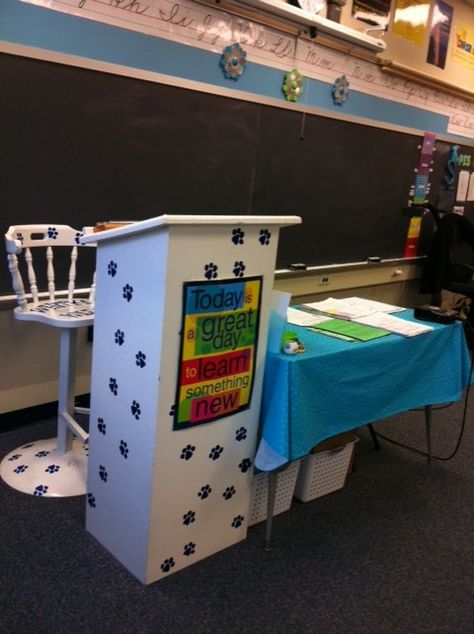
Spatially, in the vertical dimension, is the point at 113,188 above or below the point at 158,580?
above

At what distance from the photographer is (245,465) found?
5.99ft

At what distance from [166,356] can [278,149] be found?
2.13 meters

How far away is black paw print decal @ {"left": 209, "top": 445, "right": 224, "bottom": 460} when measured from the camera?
171 cm

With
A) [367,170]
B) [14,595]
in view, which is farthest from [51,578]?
[367,170]

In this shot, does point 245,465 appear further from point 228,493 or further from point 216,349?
point 216,349

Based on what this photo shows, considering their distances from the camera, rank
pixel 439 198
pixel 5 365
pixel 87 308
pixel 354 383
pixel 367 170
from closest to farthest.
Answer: pixel 354 383 → pixel 87 308 → pixel 5 365 → pixel 367 170 → pixel 439 198

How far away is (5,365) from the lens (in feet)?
8.18

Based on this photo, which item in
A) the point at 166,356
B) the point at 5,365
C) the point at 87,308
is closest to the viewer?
the point at 166,356

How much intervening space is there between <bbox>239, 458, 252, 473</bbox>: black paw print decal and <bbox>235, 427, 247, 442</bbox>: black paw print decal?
0.29ft

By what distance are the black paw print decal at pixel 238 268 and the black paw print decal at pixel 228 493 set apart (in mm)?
733

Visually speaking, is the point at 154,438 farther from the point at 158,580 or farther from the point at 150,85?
the point at 150,85

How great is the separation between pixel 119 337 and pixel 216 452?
0.49 m

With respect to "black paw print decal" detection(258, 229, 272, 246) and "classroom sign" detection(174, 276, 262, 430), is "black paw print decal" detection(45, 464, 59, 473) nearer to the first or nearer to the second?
"classroom sign" detection(174, 276, 262, 430)

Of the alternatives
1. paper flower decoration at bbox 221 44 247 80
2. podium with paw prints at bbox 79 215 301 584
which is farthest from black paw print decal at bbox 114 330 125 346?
paper flower decoration at bbox 221 44 247 80
